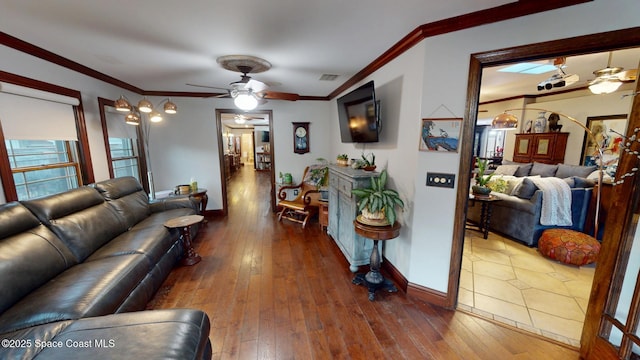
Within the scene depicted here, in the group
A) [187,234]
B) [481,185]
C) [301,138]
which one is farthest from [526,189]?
[187,234]

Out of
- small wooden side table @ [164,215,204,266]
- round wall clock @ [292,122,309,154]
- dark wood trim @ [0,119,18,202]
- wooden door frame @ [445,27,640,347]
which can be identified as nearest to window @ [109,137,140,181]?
dark wood trim @ [0,119,18,202]

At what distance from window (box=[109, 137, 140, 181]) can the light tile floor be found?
4.90 meters

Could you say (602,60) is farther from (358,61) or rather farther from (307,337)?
(307,337)

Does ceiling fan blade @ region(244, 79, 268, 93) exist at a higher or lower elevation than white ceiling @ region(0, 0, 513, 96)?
lower

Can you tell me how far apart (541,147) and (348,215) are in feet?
18.3

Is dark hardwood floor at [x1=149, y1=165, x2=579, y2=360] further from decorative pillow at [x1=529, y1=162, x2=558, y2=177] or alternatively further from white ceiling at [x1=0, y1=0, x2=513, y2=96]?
decorative pillow at [x1=529, y1=162, x2=558, y2=177]

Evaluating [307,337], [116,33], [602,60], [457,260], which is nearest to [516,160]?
[602,60]

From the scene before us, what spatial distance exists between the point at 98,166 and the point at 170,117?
4.99ft

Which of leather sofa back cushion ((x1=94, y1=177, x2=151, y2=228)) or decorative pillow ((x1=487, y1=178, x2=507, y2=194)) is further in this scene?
decorative pillow ((x1=487, y1=178, x2=507, y2=194))

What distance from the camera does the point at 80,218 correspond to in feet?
7.20

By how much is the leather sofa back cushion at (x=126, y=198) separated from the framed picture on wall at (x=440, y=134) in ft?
11.0

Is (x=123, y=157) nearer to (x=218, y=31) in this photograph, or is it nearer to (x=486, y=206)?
(x=218, y=31)

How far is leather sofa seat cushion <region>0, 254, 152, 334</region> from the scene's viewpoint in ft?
4.36

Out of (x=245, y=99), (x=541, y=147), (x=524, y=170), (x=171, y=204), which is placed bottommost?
(x=171, y=204)
